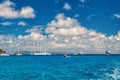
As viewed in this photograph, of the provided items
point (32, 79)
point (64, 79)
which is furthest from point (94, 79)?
point (32, 79)

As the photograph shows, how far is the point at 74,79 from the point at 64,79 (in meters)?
2.10

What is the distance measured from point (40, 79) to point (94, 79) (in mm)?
11067

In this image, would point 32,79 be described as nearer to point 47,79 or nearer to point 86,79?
point 47,79

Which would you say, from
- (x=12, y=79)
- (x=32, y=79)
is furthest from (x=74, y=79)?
(x=12, y=79)

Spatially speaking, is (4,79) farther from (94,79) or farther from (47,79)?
Answer: (94,79)

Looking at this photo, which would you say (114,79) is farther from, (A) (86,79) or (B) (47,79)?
(B) (47,79)

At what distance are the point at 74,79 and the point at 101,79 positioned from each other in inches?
220

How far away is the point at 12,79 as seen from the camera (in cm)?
4862

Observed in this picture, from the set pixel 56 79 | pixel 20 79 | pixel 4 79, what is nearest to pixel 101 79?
pixel 56 79

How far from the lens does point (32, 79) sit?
160ft

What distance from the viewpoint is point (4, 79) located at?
4878cm

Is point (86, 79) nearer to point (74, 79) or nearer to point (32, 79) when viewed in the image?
point (74, 79)

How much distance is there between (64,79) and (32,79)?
668 cm

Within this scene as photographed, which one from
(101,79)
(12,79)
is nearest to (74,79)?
(101,79)
